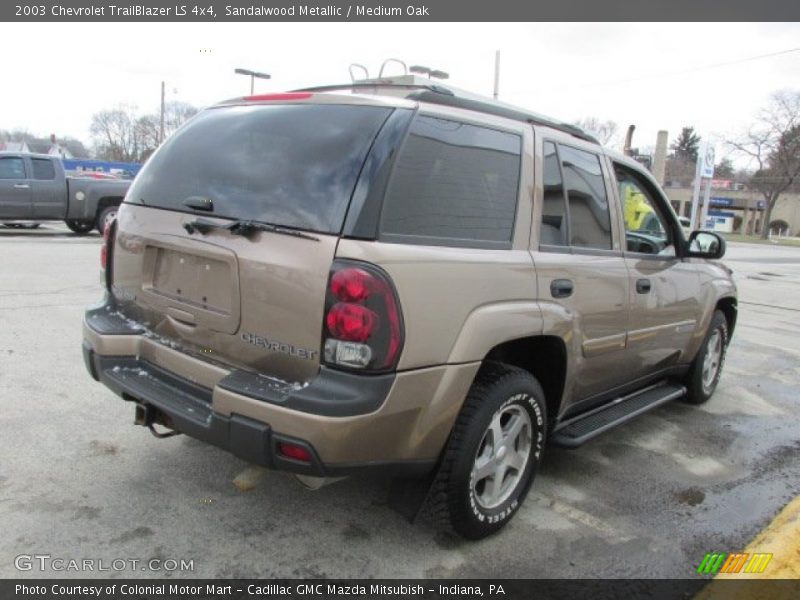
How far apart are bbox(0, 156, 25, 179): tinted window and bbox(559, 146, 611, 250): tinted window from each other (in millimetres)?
14406

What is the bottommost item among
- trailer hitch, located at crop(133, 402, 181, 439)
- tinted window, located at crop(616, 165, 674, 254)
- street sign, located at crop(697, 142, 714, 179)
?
trailer hitch, located at crop(133, 402, 181, 439)

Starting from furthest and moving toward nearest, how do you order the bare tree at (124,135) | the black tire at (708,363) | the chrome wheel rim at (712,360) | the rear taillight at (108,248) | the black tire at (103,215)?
1. the bare tree at (124,135)
2. the black tire at (103,215)
3. the chrome wheel rim at (712,360)
4. the black tire at (708,363)
5. the rear taillight at (108,248)

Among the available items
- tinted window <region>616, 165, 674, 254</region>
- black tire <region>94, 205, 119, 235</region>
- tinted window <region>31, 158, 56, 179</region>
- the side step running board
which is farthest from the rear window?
tinted window <region>31, 158, 56, 179</region>

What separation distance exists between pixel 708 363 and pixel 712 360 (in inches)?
4.5

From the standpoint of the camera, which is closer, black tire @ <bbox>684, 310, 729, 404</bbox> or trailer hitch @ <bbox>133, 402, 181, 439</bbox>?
trailer hitch @ <bbox>133, 402, 181, 439</bbox>

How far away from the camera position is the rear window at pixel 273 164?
2430 millimetres

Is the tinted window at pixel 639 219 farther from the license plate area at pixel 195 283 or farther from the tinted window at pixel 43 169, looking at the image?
the tinted window at pixel 43 169

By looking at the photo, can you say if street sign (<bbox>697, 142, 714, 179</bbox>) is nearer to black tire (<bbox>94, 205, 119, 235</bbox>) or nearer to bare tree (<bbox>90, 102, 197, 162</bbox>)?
black tire (<bbox>94, 205, 119, 235</bbox>)

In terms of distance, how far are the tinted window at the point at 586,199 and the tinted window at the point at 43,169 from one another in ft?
46.6

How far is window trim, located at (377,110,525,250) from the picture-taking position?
238 cm

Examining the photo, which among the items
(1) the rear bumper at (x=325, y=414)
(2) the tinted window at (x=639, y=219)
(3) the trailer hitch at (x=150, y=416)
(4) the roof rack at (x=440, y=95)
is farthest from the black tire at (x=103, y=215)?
(1) the rear bumper at (x=325, y=414)

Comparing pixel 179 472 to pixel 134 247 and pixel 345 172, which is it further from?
pixel 345 172

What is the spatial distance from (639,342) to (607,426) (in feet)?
2.07

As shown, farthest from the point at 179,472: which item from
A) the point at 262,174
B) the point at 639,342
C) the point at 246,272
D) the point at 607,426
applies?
the point at 639,342
